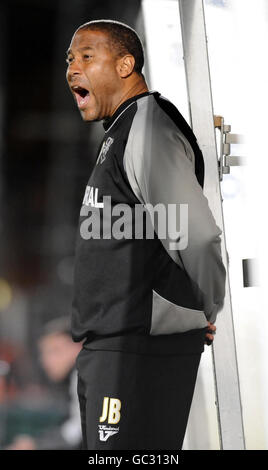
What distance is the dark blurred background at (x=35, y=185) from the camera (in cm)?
629

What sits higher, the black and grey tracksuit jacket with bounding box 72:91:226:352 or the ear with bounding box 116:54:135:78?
the ear with bounding box 116:54:135:78

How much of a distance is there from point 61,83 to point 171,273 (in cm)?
629

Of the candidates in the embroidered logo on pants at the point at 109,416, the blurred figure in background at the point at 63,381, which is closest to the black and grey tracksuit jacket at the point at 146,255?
the embroidered logo on pants at the point at 109,416

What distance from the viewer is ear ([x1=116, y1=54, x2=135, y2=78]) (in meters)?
1.48

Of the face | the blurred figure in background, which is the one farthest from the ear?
the blurred figure in background

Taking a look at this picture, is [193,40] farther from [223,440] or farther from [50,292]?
[50,292]

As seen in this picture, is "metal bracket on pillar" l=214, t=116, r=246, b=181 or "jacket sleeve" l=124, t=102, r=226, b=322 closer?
"jacket sleeve" l=124, t=102, r=226, b=322

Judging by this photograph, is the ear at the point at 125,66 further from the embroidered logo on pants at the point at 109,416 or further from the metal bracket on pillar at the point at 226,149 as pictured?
the embroidered logo on pants at the point at 109,416

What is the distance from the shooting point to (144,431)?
4.25 ft

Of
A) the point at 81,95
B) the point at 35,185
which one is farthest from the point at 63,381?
the point at 35,185

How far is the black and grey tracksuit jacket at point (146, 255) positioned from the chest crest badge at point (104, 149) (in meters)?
0.03

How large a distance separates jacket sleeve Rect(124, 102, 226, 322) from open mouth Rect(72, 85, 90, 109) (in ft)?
0.66

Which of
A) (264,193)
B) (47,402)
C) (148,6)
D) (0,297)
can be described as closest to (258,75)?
(264,193)

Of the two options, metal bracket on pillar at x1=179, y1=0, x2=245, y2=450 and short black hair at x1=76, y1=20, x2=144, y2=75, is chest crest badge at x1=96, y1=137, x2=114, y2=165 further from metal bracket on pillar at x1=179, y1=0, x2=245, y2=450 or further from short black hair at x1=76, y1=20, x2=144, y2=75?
metal bracket on pillar at x1=179, y1=0, x2=245, y2=450
